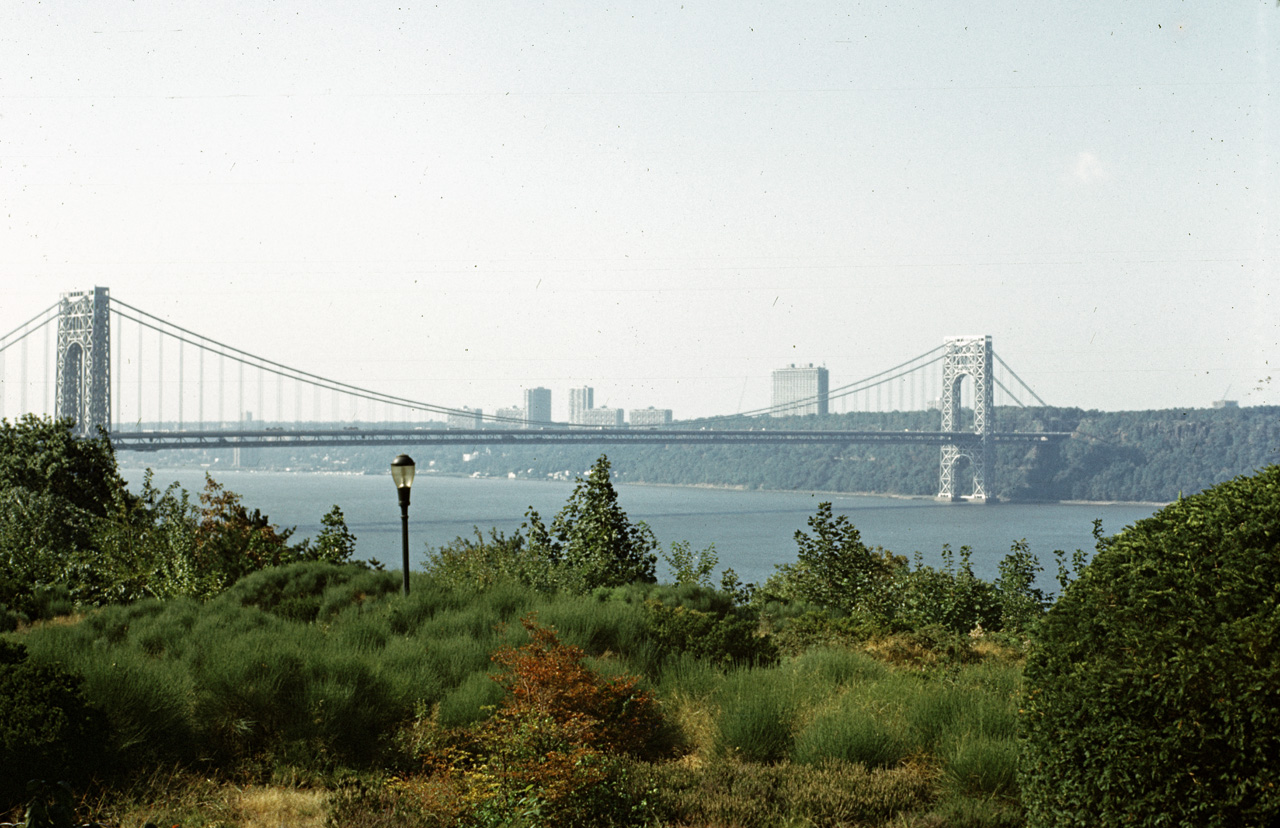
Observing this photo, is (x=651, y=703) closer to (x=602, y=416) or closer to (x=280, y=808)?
(x=280, y=808)

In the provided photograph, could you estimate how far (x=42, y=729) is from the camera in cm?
520

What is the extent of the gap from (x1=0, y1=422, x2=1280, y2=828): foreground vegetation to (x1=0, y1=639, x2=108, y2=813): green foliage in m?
0.01

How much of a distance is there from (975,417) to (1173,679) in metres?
74.1

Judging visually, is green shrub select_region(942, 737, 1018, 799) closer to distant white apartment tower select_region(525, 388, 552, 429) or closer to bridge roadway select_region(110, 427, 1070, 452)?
bridge roadway select_region(110, 427, 1070, 452)

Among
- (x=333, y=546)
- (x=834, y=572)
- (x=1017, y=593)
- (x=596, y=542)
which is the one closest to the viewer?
(x=596, y=542)

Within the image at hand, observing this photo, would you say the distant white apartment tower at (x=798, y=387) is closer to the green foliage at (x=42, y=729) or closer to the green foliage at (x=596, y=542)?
the green foliage at (x=596, y=542)

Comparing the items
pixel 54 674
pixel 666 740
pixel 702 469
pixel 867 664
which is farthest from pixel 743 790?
pixel 702 469

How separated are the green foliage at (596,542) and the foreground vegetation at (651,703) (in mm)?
1521

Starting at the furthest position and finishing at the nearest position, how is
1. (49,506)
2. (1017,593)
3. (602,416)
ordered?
(602,416) < (49,506) < (1017,593)

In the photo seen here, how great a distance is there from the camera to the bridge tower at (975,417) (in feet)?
232

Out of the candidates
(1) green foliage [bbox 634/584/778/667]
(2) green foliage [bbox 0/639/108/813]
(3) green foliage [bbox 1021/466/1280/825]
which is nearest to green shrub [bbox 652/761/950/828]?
(3) green foliage [bbox 1021/466/1280/825]

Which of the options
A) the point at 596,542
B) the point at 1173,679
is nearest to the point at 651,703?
the point at 1173,679

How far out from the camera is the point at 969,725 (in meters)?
6.05

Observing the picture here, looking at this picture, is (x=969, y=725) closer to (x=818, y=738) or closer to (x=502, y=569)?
(x=818, y=738)
